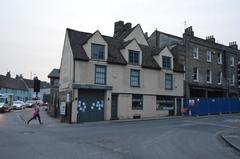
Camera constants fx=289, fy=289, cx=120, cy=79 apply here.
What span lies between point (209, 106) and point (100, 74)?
15879mm

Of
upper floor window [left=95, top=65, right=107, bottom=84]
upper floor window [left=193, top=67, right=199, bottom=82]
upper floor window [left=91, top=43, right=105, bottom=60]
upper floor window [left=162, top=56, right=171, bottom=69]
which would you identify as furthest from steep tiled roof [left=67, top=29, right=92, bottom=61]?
upper floor window [left=193, top=67, right=199, bottom=82]

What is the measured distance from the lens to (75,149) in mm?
11672

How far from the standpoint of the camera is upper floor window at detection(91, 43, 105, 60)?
2883 cm

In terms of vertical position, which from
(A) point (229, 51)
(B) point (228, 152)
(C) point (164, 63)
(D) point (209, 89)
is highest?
(A) point (229, 51)

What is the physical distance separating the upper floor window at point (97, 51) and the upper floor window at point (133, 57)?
355 centimetres

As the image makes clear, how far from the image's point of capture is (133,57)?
3200cm

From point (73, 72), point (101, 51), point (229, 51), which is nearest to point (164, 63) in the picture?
point (101, 51)

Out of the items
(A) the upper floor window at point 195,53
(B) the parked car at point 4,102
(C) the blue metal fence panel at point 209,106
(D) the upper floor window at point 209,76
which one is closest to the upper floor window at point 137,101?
(C) the blue metal fence panel at point 209,106

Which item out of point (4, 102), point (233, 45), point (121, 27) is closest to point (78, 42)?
point (121, 27)

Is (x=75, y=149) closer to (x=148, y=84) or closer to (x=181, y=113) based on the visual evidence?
(x=148, y=84)

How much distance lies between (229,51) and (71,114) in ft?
100

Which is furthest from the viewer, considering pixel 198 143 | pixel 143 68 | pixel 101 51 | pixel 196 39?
pixel 196 39

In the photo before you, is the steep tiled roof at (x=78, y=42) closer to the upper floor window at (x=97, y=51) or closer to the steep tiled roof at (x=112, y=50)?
the steep tiled roof at (x=112, y=50)

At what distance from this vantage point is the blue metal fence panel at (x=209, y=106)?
116 ft
